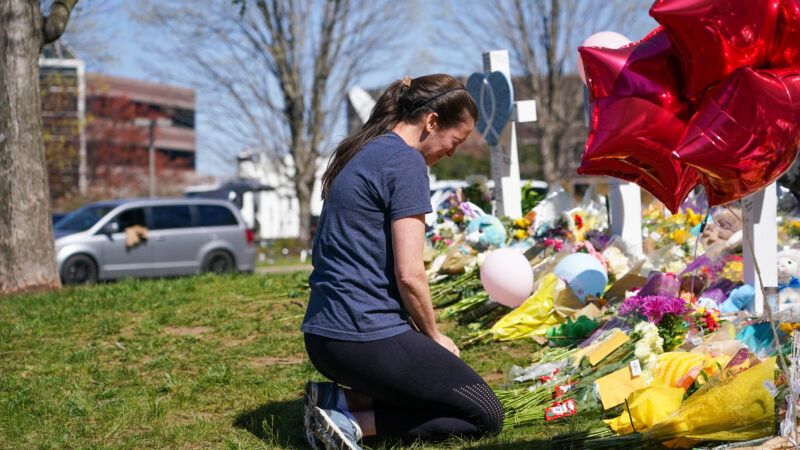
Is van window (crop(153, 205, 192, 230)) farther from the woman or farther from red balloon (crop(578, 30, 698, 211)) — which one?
red balloon (crop(578, 30, 698, 211))

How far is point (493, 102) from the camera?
27.2ft

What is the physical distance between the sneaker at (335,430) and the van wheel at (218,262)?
12.6 m

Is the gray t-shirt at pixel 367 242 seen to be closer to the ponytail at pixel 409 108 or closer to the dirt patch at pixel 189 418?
the ponytail at pixel 409 108

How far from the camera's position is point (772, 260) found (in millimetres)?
4855

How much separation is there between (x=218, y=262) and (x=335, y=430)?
13.0m

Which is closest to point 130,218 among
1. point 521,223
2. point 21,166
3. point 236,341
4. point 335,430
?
point 21,166

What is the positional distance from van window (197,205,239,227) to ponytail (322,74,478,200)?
496 inches

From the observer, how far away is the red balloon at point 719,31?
9.23 ft

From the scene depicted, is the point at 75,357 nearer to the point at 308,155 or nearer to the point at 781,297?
the point at 781,297

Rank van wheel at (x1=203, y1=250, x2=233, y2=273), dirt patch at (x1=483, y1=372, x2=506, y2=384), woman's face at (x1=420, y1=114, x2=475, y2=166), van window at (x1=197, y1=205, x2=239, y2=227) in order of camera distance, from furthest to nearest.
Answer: van window at (x1=197, y1=205, x2=239, y2=227), van wheel at (x1=203, y1=250, x2=233, y2=273), dirt patch at (x1=483, y1=372, x2=506, y2=384), woman's face at (x1=420, y1=114, x2=475, y2=166)

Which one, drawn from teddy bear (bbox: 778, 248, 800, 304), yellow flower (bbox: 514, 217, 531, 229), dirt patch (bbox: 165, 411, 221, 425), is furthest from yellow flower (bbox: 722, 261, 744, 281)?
dirt patch (bbox: 165, 411, 221, 425)

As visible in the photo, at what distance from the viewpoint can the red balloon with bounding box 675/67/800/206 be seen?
276cm

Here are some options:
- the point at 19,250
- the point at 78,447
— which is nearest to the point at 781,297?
the point at 78,447

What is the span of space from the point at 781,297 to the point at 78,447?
3.51m
